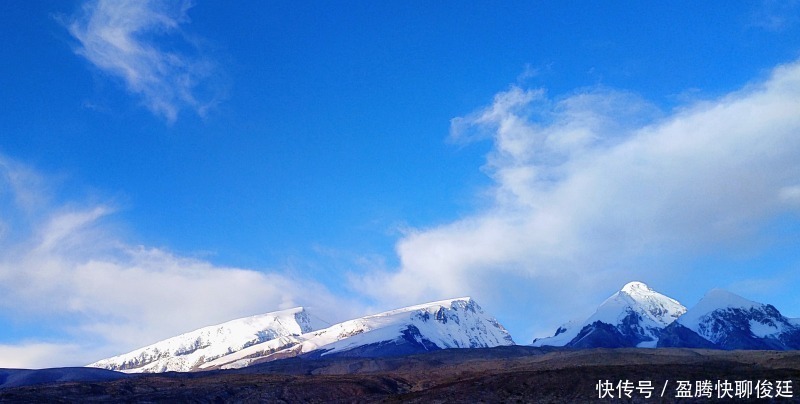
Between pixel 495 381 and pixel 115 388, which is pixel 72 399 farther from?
pixel 495 381

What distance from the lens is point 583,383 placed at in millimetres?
89750

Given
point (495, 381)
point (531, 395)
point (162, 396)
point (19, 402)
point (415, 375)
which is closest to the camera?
point (531, 395)

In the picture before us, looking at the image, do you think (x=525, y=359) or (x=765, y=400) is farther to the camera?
(x=525, y=359)

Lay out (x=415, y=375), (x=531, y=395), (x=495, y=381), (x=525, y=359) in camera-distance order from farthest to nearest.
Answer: (x=525, y=359) < (x=415, y=375) < (x=495, y=381) < (x=531, y=395)

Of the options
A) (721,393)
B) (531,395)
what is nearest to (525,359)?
(531,395)

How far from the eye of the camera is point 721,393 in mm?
76000

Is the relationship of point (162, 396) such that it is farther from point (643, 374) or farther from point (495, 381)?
point (643, 374)

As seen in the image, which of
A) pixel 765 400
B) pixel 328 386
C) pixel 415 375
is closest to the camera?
pixel 765 400

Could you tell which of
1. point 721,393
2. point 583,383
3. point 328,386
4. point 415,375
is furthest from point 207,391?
point 721,393

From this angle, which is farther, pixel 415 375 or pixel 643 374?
pixel 415 375

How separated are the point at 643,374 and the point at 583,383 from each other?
876cm

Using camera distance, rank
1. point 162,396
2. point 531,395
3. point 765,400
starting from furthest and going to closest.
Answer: point 162,396 → point 531,395 → point 765,400

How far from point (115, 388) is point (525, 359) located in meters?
108

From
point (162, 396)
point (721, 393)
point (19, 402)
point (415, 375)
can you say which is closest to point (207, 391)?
point (162, 396)
